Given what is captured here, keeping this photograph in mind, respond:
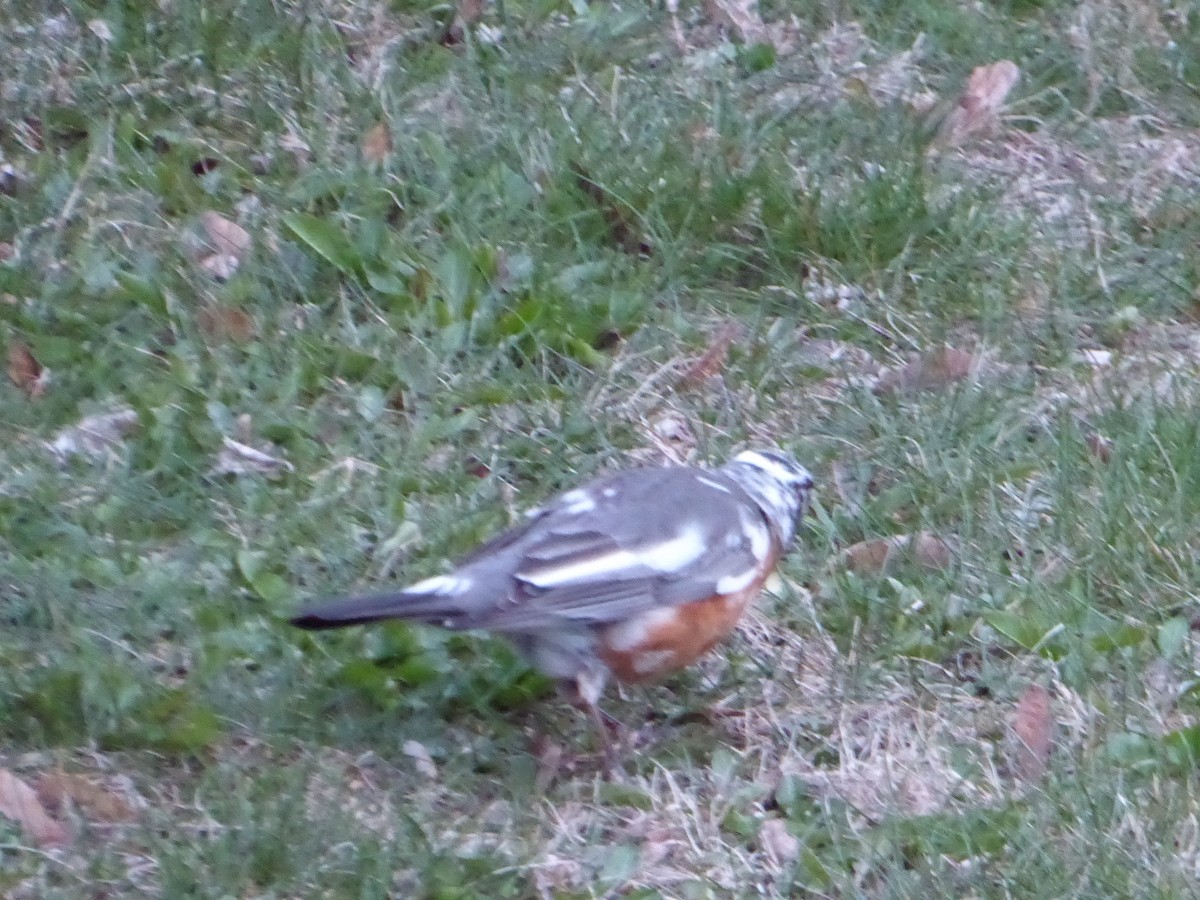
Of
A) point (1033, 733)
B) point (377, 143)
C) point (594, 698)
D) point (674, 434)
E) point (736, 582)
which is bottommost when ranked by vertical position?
point (1033, 733)

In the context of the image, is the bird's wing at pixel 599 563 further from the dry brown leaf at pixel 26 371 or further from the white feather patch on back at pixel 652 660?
the dry brown leaf at pixel 26 371

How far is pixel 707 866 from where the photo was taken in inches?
155

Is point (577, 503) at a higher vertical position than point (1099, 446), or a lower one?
higher

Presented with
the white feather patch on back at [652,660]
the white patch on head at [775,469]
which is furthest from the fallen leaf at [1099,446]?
the white feather patch on back at [652,660]

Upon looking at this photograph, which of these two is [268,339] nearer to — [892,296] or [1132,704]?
[892,296]

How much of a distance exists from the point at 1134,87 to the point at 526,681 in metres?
3.74

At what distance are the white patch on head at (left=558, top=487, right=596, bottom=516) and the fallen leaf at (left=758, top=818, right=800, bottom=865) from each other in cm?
81

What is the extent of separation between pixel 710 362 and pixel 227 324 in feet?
4.74

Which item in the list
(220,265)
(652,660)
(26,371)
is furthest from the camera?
(220,265)

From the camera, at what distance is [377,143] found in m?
6.23

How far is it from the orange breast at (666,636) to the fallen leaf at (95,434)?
68.4 inches

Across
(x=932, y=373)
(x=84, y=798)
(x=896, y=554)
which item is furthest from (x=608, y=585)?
(x=932, y=373)

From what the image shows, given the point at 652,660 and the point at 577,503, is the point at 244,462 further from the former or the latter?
the point at 652,660

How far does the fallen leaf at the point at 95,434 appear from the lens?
5.15 metres
